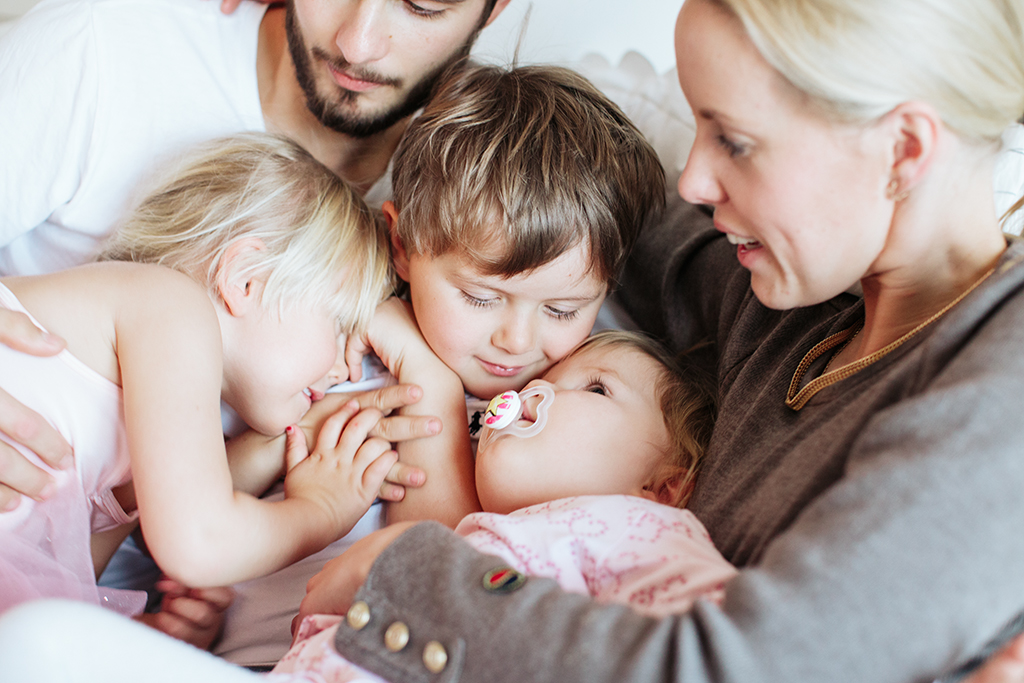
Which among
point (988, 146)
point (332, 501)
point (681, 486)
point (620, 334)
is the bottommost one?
point (332, 501)

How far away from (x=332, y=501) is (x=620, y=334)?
1.87ft

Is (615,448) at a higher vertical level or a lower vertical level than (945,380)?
lower

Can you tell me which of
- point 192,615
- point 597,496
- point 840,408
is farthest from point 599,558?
point 192,615

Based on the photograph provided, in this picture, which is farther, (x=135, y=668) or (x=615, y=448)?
(x=615, y=448)

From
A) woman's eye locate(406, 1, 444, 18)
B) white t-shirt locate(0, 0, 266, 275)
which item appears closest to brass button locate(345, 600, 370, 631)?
white t-shirt locate(0, 0, 266, 275)

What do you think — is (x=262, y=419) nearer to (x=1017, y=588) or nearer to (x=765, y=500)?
(x=765, y=500)

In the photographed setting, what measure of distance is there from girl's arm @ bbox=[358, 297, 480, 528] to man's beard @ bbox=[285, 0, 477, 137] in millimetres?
407

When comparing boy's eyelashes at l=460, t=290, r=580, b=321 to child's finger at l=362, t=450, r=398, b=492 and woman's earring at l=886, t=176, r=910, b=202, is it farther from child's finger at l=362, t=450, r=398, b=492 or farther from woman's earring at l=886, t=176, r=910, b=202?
woman's earring at l=886, t=176, r=910, b=202

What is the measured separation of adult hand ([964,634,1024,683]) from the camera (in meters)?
0.62

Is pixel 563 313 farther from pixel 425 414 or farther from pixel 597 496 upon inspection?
pixel 597 496

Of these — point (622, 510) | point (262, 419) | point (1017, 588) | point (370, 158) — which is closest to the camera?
point (1017, 588)

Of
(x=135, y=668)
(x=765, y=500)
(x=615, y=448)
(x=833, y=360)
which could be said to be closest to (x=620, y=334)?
(x=615, y=448)

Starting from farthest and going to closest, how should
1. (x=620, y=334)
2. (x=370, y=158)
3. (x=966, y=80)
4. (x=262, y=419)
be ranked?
(x=370, y=158), (x=620, y=334), (x=262, y=419), (x=966, y=80)

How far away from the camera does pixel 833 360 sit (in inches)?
39.6
